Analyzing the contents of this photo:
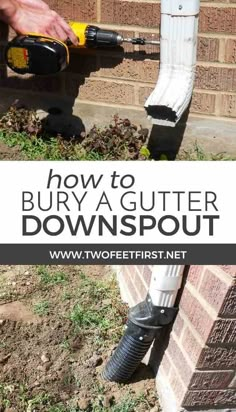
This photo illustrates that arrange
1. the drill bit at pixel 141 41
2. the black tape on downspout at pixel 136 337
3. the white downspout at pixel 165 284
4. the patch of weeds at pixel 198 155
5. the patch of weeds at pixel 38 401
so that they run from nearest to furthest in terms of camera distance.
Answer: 1. the white downspout at pixel 165 284
2. the black tape on downspout at pixel 136 337
3. the patch of weeds at pixel 38 401
4. the drill bit at pixel 141 41
5. the patch of weeds at pixel 198 155

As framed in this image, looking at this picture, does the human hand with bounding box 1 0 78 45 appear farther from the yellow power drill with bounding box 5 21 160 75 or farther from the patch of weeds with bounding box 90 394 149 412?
the patch of weeds with bounding box 90 394 149 412

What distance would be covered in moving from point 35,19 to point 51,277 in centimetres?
164

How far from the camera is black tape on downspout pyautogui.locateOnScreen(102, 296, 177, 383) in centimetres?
216

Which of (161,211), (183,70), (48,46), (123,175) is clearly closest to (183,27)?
(183,70)

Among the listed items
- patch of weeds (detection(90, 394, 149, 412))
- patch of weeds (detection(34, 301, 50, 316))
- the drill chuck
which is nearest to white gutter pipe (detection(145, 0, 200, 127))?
the drill chuck

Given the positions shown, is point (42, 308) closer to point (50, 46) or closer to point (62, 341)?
point (62, 341)

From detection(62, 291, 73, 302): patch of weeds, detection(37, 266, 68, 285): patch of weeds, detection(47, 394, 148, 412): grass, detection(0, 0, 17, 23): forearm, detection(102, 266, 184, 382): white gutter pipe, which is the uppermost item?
detection(0, 0, 17, 23): forearm

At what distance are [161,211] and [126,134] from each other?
5.02 feet

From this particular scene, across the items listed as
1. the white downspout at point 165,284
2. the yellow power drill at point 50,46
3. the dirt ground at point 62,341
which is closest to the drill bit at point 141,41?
the yellow power drill at point 50,46

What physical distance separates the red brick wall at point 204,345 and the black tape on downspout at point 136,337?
0.23 feet

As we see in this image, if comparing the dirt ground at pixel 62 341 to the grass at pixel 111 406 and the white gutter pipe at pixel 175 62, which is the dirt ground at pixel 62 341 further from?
the white gutter pipe at pixel 175 62

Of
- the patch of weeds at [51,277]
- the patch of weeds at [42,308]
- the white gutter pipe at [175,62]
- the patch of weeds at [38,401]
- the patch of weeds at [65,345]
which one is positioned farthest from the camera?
the white gutter pipe at [175,62]

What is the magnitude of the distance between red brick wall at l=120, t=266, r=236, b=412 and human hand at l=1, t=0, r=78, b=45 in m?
1.75

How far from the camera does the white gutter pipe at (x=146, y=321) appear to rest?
207 centimetres
